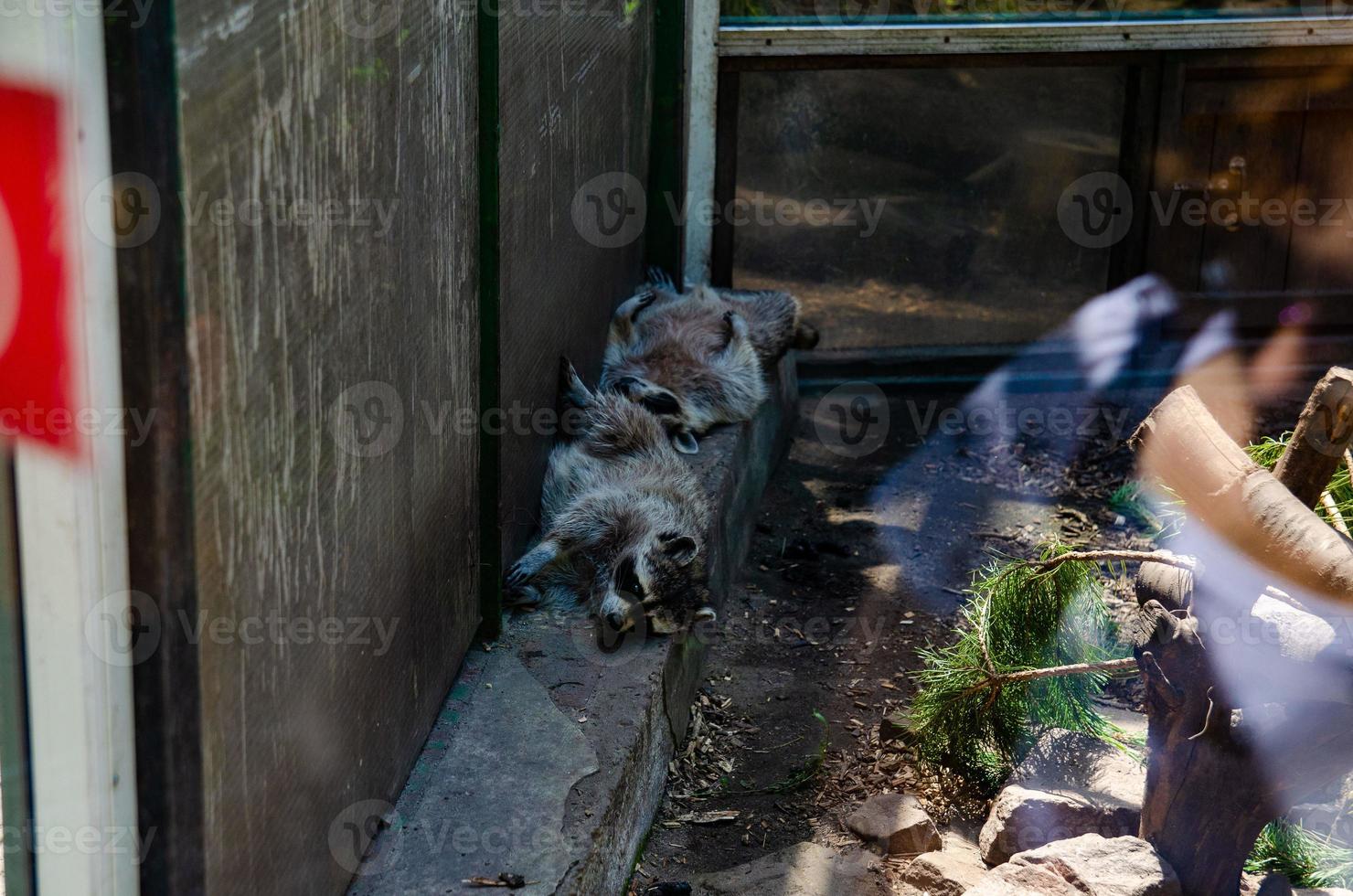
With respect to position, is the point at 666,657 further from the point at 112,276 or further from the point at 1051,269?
the point at 1051,269

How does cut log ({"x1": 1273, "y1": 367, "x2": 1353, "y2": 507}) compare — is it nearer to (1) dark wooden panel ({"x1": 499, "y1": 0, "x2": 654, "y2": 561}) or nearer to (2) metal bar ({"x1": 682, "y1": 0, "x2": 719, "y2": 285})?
(1) dark wooden panel ({"x1": 499, "y1": 0, "x2": 654, "y2": 561})

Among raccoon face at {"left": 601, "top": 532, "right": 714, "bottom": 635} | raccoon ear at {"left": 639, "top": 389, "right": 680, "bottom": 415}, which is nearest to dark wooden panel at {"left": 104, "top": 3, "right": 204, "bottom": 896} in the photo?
raccoon face at {"left": 601, "top": 532, "right": 714, "bottom": 635}

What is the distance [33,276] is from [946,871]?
294 centimetres

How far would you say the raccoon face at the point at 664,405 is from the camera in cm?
613

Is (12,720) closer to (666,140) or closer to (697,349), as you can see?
(697,349)

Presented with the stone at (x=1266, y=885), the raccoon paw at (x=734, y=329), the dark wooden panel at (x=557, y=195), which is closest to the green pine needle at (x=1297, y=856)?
the stone at (x=1266, y=885)

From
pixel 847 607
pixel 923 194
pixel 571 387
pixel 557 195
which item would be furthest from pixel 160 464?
pixel 923 194

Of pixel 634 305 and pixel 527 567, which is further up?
pixel 634 305

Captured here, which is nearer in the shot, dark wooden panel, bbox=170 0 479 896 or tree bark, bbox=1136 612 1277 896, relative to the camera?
dark wooden panel, bbox=170 0 479 896

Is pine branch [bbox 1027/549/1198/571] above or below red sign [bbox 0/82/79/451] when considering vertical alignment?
below

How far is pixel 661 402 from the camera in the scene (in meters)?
6.28

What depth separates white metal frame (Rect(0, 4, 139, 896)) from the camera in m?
1.83

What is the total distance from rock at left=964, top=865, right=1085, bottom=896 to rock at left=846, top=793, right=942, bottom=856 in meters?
0.46

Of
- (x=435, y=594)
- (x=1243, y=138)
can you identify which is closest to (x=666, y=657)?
(x=435, y=594)
